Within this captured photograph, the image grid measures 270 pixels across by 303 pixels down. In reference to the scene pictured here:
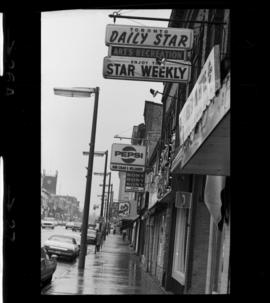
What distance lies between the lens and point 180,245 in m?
11.0

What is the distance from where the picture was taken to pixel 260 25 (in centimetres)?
396

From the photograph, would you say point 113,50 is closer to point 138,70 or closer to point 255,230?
point 138,70

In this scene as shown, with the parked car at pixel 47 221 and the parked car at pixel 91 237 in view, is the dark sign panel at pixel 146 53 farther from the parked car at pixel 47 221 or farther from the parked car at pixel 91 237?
the parked car at pixel 91 237

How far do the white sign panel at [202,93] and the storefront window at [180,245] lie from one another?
358 centimetres

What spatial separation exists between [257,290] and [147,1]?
230 centimetres

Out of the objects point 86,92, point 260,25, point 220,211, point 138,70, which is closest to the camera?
point 260,25

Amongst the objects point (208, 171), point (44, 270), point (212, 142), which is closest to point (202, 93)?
point (212, 142)

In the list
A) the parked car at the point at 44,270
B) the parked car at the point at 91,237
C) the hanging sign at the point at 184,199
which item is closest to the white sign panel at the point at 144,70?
the parked car at the point at 44,270

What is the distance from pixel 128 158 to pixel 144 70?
380 cm

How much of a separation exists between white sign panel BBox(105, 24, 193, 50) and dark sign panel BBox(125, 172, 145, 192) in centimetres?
780

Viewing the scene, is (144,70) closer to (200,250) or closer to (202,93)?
(202,93)

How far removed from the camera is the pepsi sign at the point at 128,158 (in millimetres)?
8825

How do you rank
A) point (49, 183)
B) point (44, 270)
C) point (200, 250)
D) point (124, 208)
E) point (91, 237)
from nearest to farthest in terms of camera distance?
point (49, 183), point (44, 270), point (200, 250), point (91, 237), point (124, 208)

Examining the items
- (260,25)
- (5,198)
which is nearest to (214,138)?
(260,25)
